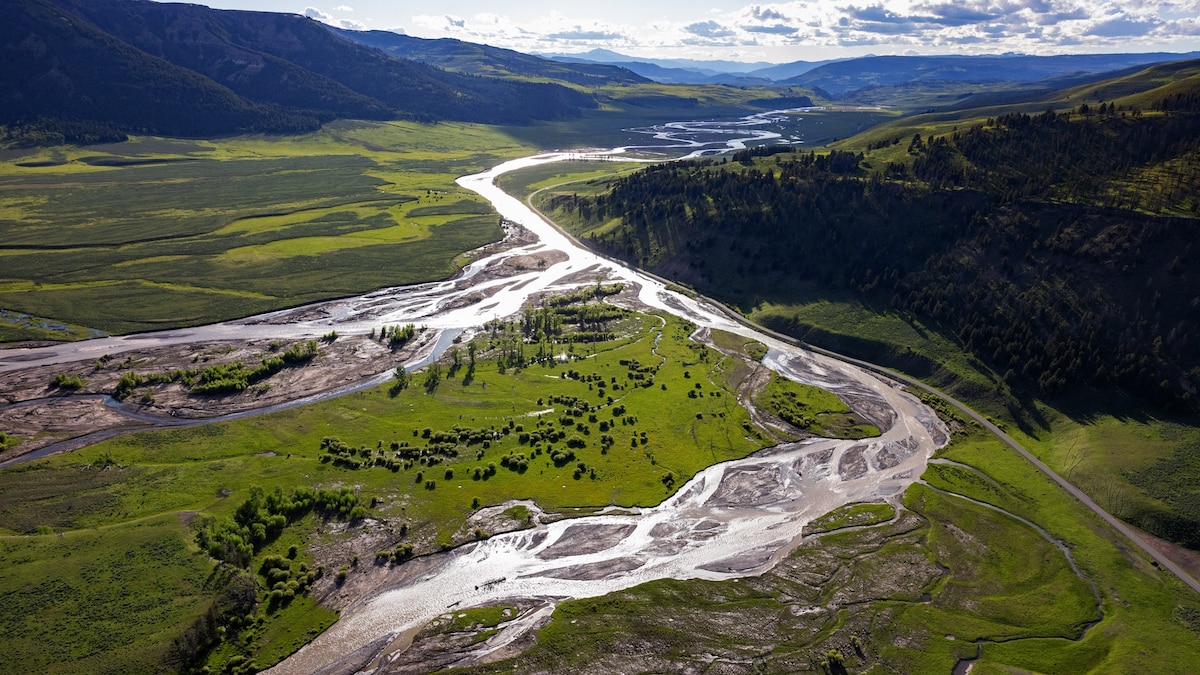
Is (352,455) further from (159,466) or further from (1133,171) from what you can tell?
(1133,171)

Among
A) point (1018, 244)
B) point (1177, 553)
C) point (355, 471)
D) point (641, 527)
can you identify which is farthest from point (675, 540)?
point (1018, 244)

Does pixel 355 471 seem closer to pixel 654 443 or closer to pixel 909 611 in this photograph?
pixel 654 443

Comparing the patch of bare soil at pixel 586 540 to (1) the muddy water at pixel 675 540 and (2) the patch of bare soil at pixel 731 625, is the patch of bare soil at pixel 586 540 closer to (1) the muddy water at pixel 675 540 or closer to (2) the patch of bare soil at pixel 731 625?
(1) the muddy water at pixel 675 540

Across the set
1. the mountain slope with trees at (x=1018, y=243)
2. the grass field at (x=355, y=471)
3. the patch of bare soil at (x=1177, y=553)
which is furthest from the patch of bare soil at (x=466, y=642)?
the mountain slope with trees at (x=1018, y=243)

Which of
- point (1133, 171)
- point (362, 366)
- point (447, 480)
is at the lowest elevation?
point (447, 480)

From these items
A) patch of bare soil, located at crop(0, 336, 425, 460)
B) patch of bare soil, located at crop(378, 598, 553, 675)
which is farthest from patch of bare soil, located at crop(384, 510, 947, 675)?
patch of bare soil, located at crop(0, 336, 425, 460)

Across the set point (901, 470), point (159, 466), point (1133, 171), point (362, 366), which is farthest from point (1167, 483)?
point (159, 466)
